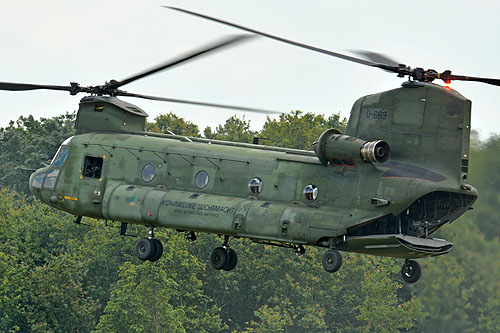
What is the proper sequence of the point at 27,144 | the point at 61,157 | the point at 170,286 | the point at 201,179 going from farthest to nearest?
the point at 27,144 < the point at 170,286 < the point at 61,157 < the point at 201,179

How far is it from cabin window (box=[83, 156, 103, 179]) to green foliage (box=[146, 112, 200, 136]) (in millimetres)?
60941

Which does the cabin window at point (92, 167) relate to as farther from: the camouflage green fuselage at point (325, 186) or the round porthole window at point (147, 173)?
the round porthole window at point (147, 173)

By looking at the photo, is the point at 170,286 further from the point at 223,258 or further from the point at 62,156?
the point at 223,258

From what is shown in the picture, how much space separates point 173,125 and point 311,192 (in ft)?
230

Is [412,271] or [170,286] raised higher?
[412,271]

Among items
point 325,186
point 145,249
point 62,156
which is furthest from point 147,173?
point 325,186

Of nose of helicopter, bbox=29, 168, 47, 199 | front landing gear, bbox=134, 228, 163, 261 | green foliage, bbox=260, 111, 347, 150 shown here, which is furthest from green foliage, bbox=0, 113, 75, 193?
front landing gear, bbox=134, 228, 163, 261

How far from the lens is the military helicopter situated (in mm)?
30969

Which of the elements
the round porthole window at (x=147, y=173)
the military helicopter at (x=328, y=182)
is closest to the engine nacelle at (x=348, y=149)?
the military helicopter at (x=328, y=182)

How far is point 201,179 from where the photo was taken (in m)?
35.0

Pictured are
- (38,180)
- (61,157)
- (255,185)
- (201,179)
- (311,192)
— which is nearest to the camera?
(311,192)

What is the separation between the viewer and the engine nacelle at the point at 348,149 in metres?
31.0

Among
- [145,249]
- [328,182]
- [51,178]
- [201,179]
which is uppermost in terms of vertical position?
[328,182]

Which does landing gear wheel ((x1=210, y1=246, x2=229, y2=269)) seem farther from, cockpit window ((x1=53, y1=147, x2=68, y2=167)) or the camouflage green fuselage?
cockpit window ((x1=53, y1=147, x2=68, y2=167))
